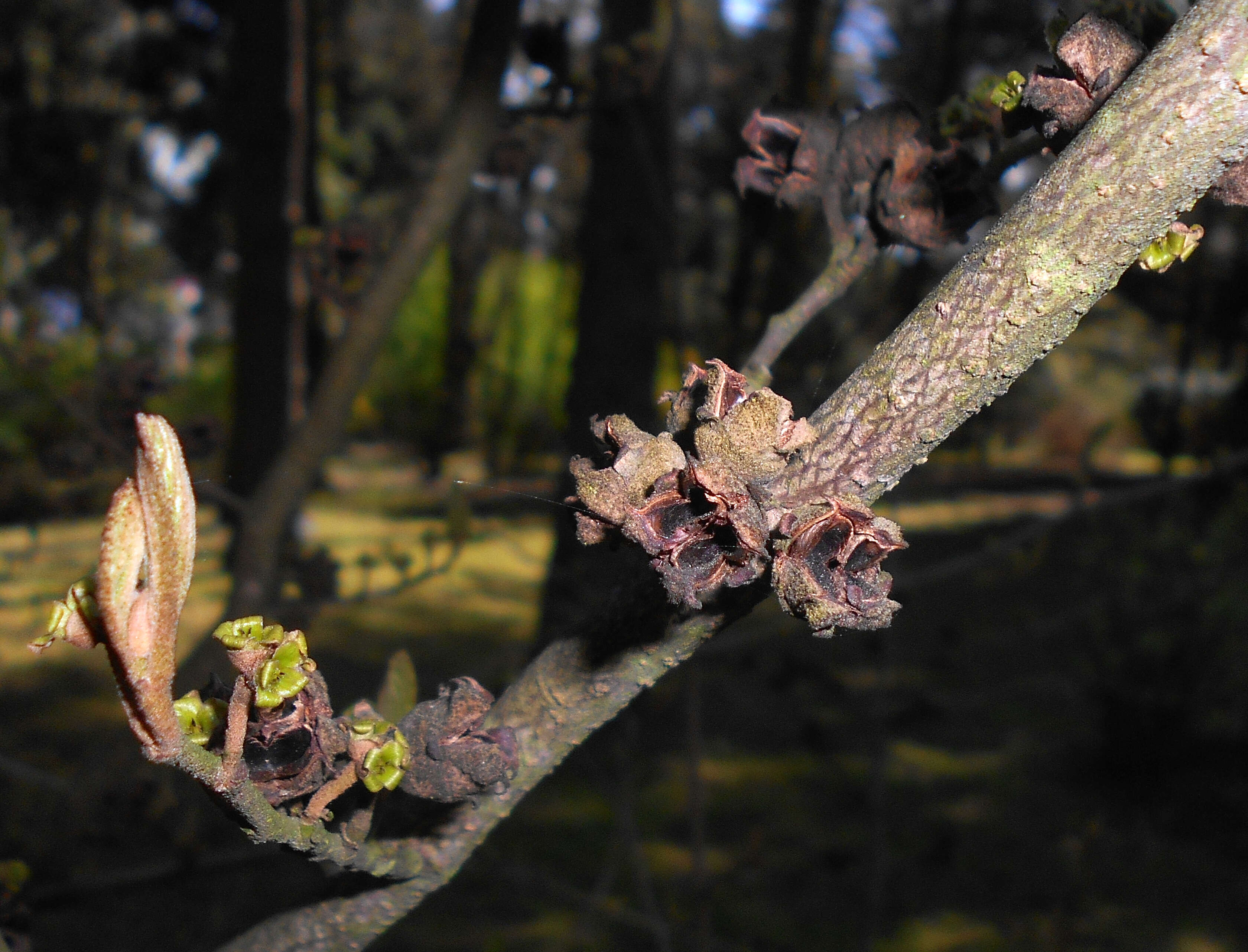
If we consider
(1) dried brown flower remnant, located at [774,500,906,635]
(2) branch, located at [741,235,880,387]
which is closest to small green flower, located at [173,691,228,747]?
(1) dried brown flower remnant, located at [774,500,906,635]

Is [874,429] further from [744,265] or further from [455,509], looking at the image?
[744,265]

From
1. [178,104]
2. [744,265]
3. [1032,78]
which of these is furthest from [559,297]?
[1032,78]

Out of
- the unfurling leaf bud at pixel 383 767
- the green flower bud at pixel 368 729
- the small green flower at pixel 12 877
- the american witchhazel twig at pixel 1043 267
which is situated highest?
the american witchhazel twig at pixel 1043 267

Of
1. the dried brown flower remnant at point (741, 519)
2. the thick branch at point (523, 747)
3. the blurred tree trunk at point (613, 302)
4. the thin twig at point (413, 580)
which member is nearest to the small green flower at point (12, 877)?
the thick branch at point (523, 747)

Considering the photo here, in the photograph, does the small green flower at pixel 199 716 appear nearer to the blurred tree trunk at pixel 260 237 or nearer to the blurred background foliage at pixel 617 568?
the blurred background foliage at pixel 617 568

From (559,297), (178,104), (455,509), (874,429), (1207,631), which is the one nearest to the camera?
(874,429)

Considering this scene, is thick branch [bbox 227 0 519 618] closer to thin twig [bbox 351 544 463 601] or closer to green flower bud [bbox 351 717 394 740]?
thin twig [bbox 351 544 463 601]

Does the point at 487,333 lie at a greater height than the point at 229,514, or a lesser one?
greater
